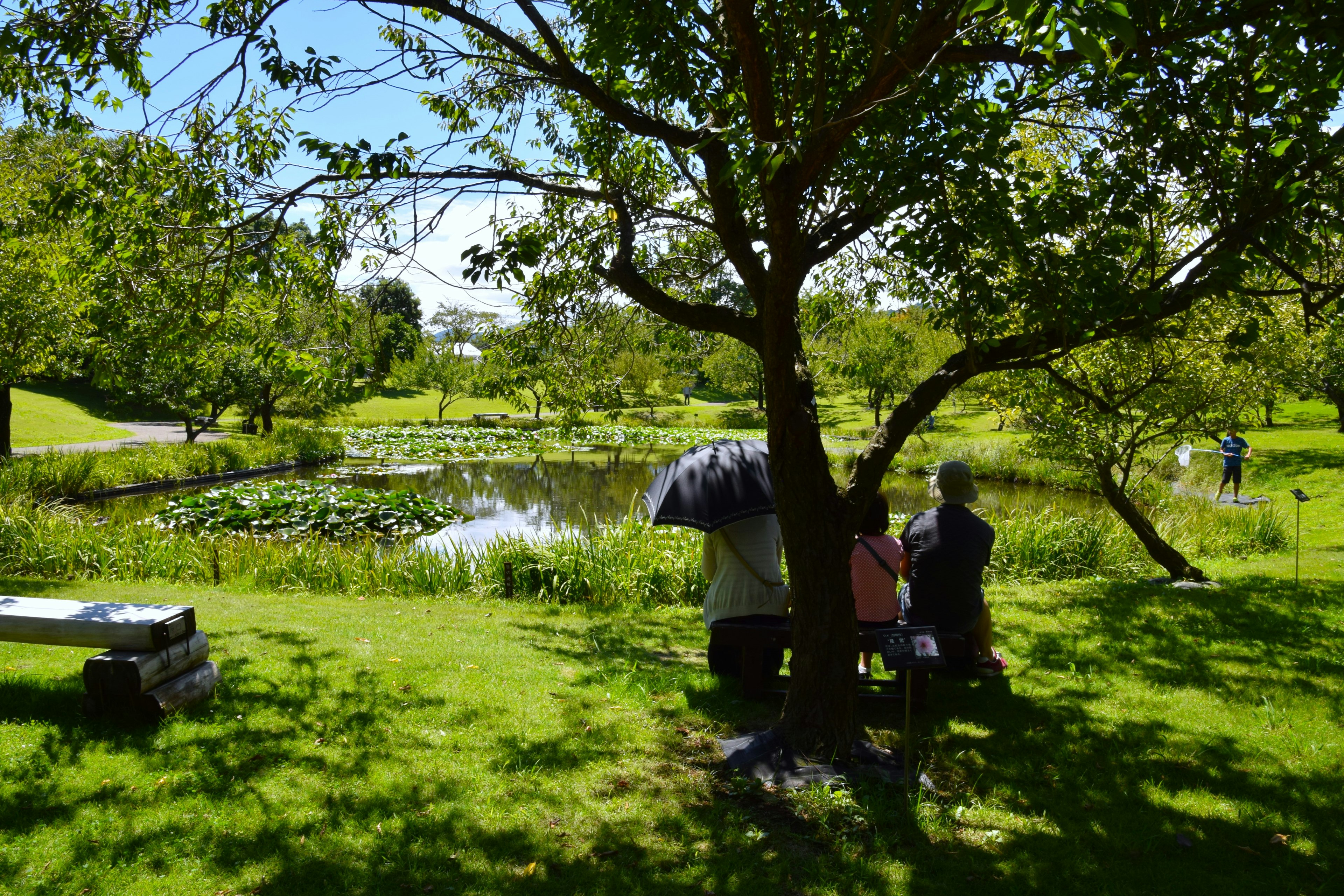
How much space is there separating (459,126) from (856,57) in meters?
3.66

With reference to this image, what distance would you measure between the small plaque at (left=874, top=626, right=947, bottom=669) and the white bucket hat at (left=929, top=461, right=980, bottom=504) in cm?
159

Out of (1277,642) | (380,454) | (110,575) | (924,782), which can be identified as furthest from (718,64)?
(380,454)

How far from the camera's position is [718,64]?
5906 mm

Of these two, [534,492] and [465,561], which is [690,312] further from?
[534,492]

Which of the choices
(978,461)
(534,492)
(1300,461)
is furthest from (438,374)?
(1300,461)

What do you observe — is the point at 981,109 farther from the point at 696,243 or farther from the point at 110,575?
the point at 110,575

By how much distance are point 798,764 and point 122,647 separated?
3.80 m

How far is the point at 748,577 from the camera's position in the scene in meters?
5.41

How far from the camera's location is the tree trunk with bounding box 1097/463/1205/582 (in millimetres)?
9336

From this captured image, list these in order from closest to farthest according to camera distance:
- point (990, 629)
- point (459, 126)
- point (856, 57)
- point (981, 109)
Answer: point (981, 109) < point (990, 629) < point (856, 57) < point (459, 126)

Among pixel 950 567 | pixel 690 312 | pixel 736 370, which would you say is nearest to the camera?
pixel 690 312

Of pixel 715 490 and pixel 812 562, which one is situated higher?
pixel 715 490

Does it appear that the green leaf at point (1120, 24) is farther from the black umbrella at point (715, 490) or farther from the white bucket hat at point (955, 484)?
the white bucket hat at point (955, 484)

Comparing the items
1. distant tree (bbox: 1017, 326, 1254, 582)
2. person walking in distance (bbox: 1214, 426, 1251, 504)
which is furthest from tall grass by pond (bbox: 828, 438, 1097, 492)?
distant tree (bbox: 1017, 326, 1254, 582)
